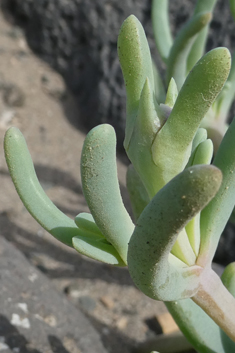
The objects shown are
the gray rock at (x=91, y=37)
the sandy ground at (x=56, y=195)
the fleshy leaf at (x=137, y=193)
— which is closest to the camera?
the fleshy leaf at (x=137, y=193)

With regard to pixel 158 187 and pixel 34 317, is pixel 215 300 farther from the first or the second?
pixel 34 317

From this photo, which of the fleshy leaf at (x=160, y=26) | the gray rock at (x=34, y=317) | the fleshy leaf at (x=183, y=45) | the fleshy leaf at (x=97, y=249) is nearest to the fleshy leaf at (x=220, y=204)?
the fleshy leaf at (x=97, y=249)

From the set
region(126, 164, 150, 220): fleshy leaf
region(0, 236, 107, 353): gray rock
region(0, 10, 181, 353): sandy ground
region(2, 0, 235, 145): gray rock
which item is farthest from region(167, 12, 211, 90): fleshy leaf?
region(2, 0, 235, 145): gray rock

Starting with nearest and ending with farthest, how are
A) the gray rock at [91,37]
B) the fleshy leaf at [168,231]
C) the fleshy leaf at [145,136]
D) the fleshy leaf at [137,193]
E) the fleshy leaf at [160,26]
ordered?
the fleshy leaf at [168,231] < the fleshy leaf at [145,136] < the fleshy leaf at [137,193] < the fleshy leaf at [160,26] < the gray rock at [91,37]

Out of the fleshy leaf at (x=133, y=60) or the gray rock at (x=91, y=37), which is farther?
the gray rock at (x=91, y=37)

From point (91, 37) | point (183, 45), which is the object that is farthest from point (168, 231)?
point (91, 37)

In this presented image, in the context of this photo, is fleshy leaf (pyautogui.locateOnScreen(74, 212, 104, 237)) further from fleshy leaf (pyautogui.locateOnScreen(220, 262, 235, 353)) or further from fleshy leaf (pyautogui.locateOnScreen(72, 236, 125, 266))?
fleshy leaf (pyautogui.locateOnScreen(220, 262, 235, 353))

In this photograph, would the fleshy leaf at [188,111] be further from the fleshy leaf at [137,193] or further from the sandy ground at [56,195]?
the sandy ground at [56,195]
